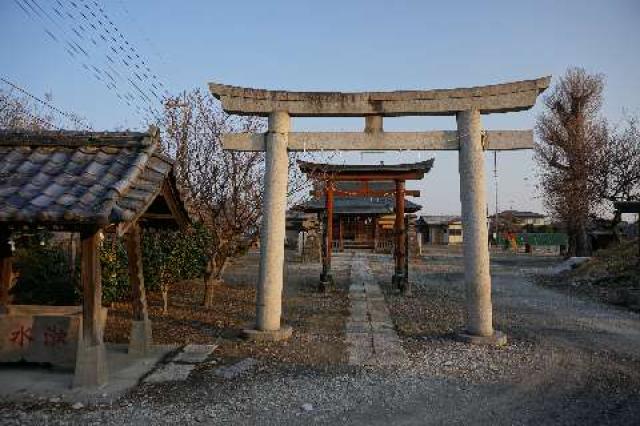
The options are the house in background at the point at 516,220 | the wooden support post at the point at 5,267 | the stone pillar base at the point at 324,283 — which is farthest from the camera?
the house in background at the point at 516,220

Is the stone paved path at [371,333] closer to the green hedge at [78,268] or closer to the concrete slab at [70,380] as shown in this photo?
the concrete slab at [70,380]

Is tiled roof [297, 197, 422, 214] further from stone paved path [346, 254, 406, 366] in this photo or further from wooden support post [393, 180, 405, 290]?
stone paved path [346, 254, 406, 366]

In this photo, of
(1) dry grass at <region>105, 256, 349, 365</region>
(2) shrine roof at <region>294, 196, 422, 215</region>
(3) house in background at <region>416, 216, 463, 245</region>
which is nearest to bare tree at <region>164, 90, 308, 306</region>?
(1) dry grass at <region>105, 256, 349, 365</region>

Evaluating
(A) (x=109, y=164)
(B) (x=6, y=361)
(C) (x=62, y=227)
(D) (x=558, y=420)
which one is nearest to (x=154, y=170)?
(A) (x=109, y=164)

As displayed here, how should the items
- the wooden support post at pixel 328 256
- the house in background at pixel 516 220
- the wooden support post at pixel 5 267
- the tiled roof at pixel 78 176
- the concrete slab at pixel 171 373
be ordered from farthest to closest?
the house in background at pixel 516 220
the wooden support post at pixel 328 256
the wooden support post at pixel 5 267
the concrete slab at pixel 171 373
the tiled roof at pixel 78 176

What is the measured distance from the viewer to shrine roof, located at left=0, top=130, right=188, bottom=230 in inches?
183

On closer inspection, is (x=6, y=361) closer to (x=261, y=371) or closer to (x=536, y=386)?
(x=261, y=371)

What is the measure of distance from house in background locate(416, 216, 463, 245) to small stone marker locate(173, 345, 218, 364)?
48912 millimetres

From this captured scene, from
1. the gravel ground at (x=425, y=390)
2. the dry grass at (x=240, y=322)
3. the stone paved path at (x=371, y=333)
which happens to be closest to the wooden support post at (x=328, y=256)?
the dry grass at (x=240, y=322)

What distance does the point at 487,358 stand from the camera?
21.6 ft

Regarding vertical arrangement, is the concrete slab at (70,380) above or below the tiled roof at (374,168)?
below

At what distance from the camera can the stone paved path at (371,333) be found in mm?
6621

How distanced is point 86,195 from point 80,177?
1.62 feet

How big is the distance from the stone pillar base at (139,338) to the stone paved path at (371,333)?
2862mm
